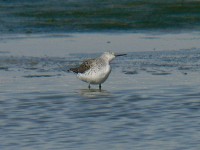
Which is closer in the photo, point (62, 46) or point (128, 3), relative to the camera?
point (62, 46)

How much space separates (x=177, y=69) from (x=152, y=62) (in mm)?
943

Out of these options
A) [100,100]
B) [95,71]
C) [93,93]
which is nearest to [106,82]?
[95,71]

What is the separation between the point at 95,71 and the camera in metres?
15.2

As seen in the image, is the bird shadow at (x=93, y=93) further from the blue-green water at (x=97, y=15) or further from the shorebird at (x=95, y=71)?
the blue-green water at (x=97, y=15)

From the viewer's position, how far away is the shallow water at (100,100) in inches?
438

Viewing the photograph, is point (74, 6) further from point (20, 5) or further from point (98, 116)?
point (98, 116)

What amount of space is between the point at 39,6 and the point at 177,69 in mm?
9788

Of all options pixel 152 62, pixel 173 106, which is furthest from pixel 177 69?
pixel 173 106

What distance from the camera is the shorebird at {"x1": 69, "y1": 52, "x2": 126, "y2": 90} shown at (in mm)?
15039

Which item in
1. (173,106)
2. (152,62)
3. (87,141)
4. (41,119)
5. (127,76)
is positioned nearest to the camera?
(87,141)

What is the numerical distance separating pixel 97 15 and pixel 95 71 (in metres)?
9.04

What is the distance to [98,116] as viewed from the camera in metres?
12.6

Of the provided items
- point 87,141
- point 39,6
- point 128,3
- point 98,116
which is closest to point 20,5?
point 39,6

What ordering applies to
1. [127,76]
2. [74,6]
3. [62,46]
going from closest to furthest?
[127,76]
[62,46]
[74,6]
